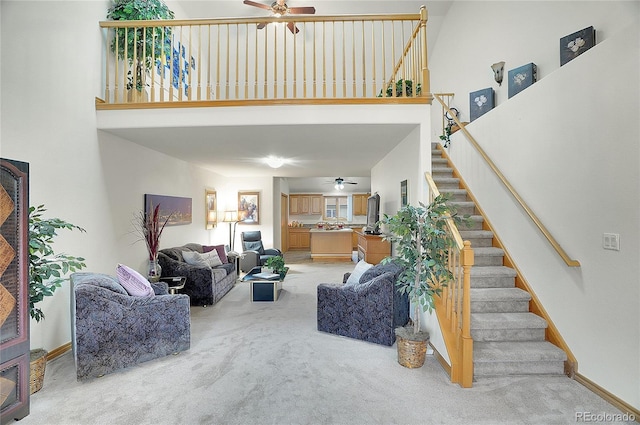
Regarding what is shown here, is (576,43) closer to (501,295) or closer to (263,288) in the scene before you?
(501,295)

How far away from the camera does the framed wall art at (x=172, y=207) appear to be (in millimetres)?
4298

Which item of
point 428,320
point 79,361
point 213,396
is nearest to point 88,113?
point 79,361

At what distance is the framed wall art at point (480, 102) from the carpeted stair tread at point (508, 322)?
10.1 ft

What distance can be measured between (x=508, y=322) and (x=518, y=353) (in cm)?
30

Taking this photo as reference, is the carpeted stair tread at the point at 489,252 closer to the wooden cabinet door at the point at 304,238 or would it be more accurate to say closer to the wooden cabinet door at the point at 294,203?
the wooden cabinet door at the point at 304,238

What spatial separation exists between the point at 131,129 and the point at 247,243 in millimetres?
3981

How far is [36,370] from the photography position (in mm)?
2158

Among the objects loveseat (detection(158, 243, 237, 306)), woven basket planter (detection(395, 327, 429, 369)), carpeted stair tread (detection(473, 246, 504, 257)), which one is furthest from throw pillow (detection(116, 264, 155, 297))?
carpeted stair tread (detection(473, 246, 504, 257))

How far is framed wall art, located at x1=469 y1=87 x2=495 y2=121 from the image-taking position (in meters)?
4.39

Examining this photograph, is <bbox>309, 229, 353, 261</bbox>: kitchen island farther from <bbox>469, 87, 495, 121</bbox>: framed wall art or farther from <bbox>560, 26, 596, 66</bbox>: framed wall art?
<bbox>560, 26, 596, 66</bbox>: framed wall art

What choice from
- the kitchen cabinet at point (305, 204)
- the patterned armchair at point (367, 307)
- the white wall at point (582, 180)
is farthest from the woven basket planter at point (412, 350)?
the kitchen cabinet at point (305, 204)

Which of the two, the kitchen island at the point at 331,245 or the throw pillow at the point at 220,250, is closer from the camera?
the throw pillow at the point at 220,250

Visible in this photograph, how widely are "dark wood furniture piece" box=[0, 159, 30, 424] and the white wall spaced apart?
3967mm

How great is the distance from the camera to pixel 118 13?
341cm
